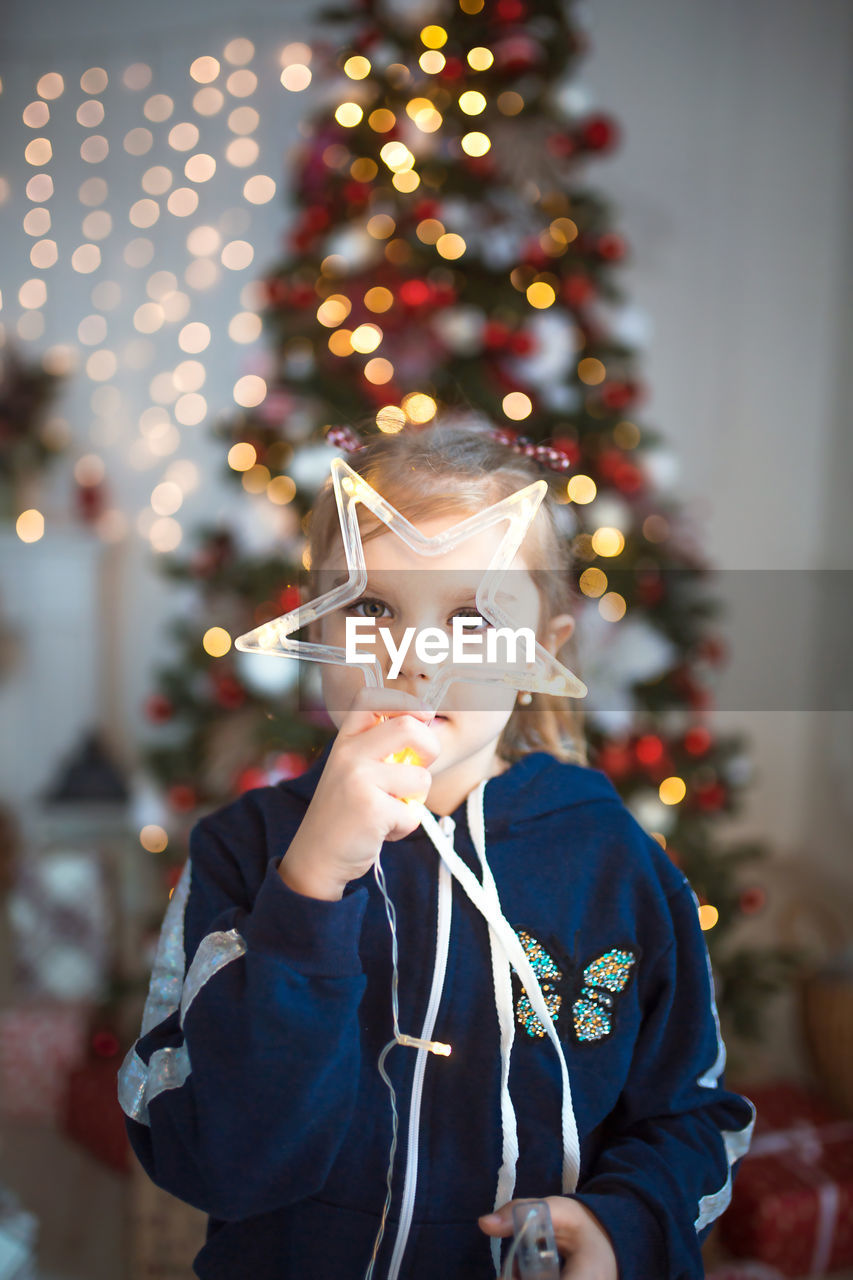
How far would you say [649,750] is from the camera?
1626mm

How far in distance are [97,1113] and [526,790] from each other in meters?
1.42

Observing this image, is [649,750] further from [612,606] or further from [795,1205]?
[795,1205]

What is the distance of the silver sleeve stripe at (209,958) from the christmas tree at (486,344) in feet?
3.34

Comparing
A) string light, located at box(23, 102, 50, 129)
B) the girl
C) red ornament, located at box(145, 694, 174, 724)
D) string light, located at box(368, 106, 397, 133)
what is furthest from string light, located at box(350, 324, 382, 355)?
string light, located at box(23, 102, 50, 129)

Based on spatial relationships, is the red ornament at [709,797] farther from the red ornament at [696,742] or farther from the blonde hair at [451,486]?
the blonde hair at [451,486]

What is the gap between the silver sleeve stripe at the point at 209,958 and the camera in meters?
0.52

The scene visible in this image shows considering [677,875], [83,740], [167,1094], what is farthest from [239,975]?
[83,740]

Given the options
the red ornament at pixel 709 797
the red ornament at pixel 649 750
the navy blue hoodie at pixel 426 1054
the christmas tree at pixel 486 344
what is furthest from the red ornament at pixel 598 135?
the navy blue hoodie at pixel 426 1054

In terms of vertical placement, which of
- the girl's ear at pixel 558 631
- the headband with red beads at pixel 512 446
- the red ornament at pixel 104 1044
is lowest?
the red ornament at pixel 104 1044

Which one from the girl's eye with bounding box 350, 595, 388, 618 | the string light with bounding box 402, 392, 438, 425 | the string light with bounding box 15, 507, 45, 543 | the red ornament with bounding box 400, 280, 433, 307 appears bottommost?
the girl's eye with bounding box 350, 595, 388, 618

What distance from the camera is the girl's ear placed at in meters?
0.65

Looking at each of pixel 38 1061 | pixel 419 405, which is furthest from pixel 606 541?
pixel 38 1061

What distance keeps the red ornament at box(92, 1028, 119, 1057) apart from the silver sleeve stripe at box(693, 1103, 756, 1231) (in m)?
1.37

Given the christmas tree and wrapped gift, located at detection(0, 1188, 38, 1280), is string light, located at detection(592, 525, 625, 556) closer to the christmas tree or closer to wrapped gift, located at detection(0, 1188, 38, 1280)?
the christmas tree
